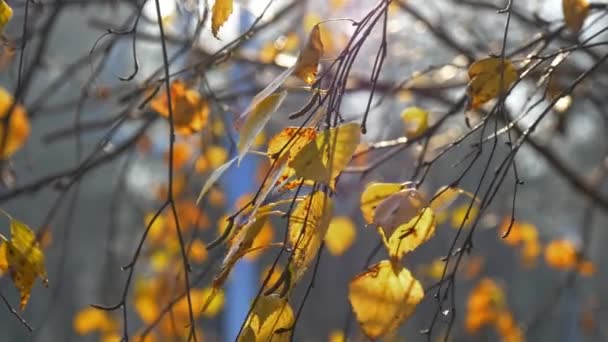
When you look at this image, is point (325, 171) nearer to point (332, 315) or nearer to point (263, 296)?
point (263, 296)

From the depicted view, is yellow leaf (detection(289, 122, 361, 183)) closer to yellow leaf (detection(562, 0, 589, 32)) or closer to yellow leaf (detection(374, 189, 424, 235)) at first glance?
yellow leaf (detection(374, 189, 424, 235))

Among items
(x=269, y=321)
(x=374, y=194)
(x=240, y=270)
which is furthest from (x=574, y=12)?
(x=240, y=270)

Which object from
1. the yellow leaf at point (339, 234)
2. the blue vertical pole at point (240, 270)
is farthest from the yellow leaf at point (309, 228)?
the blue vertical pole at point (240, 270)

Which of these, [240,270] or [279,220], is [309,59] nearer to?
[279,220]

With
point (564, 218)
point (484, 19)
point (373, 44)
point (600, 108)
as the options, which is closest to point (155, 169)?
point (564, 218)

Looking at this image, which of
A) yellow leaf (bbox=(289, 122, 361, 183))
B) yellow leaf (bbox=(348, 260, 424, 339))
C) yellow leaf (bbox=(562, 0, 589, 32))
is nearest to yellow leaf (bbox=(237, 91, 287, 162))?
yellow leaf (bbox=(289, 122, 361, 183))
